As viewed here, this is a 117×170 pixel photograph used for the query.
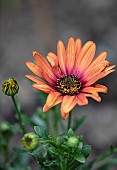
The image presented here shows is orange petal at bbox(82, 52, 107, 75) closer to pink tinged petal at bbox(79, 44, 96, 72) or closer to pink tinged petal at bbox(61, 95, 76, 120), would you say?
pink tinged petal at bbox(79, 44, 96, 72)

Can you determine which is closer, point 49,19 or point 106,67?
point 106,67

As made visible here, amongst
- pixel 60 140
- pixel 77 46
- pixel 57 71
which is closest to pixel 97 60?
pixel 77 46

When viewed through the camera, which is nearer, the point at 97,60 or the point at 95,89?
the point at 95,89

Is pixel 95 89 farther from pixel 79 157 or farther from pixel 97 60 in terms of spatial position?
pixel 79 157

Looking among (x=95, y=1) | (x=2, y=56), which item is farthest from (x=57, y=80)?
(x=95, y=1)

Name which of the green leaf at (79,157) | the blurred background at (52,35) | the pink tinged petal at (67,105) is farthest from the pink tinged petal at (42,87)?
the blurred background at (52,35)

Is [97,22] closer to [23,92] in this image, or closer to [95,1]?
[95,1]
